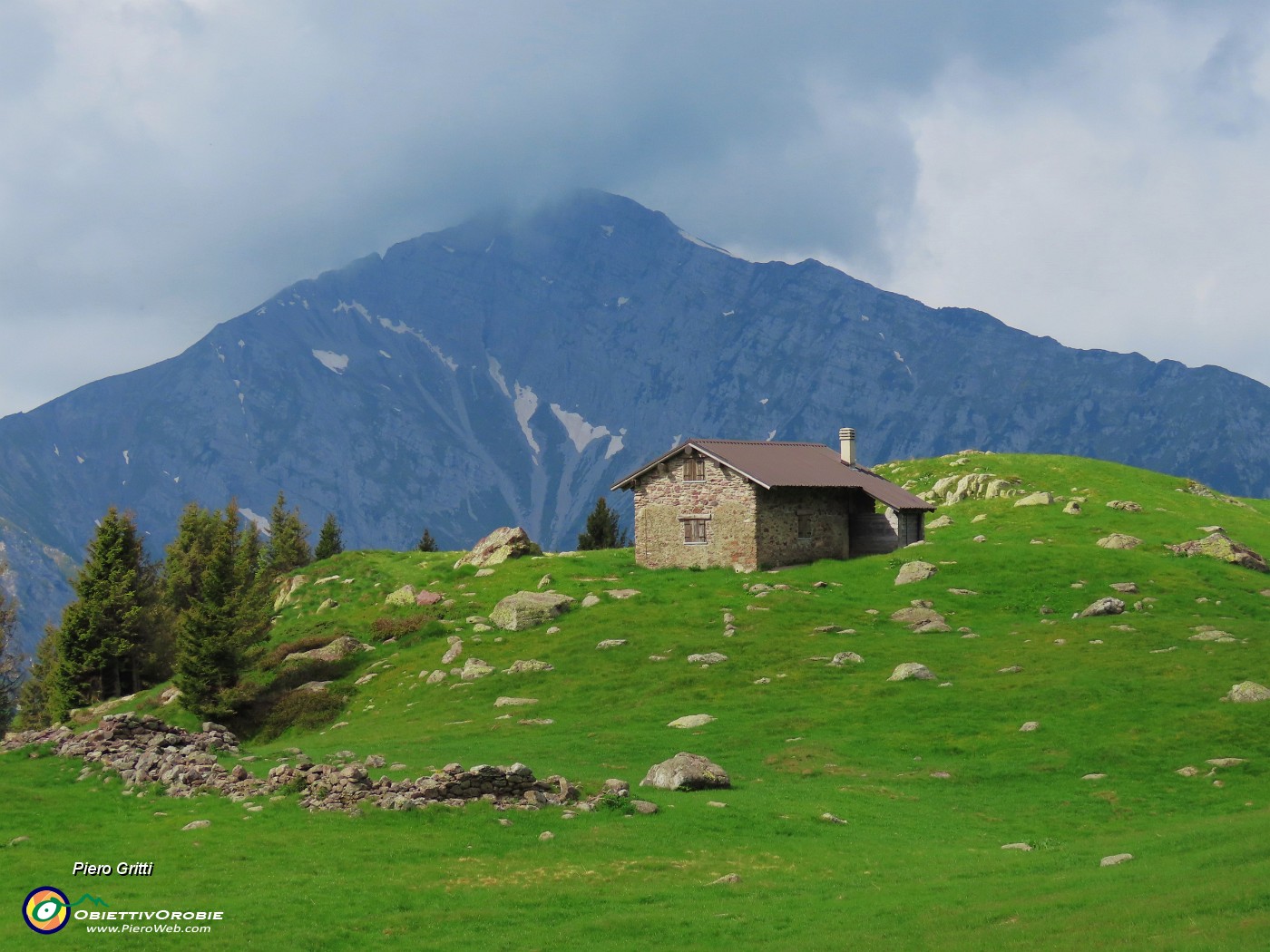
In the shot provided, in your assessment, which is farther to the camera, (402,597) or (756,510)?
(402,597)

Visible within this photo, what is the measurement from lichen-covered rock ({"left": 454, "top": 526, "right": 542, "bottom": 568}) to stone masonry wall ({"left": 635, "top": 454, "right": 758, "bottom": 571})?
914cm

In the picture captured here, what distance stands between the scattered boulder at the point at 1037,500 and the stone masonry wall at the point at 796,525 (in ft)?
56.5

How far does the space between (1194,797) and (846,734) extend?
11.8 metres

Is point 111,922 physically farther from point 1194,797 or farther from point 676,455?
point 676,455

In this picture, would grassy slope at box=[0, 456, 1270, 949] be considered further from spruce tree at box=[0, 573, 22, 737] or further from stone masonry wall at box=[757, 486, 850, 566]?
spruce tree at box=[0, 573, 22, 737]

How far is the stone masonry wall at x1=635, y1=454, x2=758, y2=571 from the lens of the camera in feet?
224

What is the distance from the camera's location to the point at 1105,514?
77.9 m

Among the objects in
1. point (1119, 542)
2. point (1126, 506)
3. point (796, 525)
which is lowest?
point (1119, 542)

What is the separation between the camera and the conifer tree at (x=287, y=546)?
115375 millimetres

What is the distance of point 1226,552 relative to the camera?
6500cm

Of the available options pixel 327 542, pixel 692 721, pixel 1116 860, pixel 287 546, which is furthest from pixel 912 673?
pixel 327 542

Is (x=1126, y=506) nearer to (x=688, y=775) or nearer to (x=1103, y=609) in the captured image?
(x=1103, y=609)

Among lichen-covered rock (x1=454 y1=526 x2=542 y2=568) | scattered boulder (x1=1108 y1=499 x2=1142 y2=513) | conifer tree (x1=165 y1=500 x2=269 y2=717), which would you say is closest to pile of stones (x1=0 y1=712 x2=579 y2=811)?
conifer tree (x1=165 y1=500 x2=269 y2=717)

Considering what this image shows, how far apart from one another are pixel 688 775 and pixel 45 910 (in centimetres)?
1707
